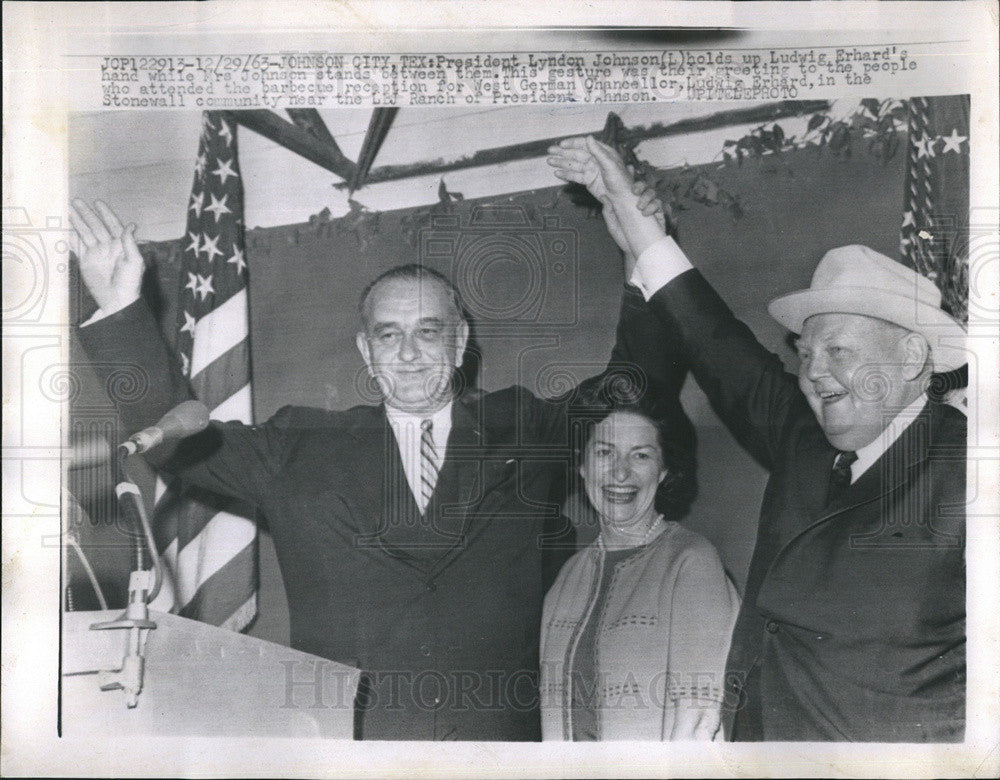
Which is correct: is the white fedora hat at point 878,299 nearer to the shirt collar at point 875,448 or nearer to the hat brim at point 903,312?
the hat brim at point 903,312

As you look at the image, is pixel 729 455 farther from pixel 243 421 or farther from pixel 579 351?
pixel 243 421

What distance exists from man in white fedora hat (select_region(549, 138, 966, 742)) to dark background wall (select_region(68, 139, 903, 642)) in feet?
0.27

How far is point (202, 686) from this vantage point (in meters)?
3.25

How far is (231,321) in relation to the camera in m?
3.31

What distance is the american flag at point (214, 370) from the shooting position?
3.28 metres

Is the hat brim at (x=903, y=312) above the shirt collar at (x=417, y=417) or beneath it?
above

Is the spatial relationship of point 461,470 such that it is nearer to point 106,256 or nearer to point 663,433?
point 663,433

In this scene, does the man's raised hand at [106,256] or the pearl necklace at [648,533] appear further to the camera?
the man's raised hand at [106,256]

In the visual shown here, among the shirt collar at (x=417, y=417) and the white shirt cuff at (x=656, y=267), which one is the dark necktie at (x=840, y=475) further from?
the shirt collar at (x=417, y=417)

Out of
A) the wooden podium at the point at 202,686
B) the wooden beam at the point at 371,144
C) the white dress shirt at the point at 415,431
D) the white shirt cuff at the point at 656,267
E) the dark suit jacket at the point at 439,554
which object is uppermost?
the wooden beam at the point at 371,144

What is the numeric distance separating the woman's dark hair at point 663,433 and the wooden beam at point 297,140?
45.1 inches

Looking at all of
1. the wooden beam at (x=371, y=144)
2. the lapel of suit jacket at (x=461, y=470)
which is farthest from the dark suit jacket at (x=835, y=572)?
the wooden beam at (x=371, y=144)

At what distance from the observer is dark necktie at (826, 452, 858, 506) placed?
319 centimetres

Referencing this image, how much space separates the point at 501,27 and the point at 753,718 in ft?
8.22
